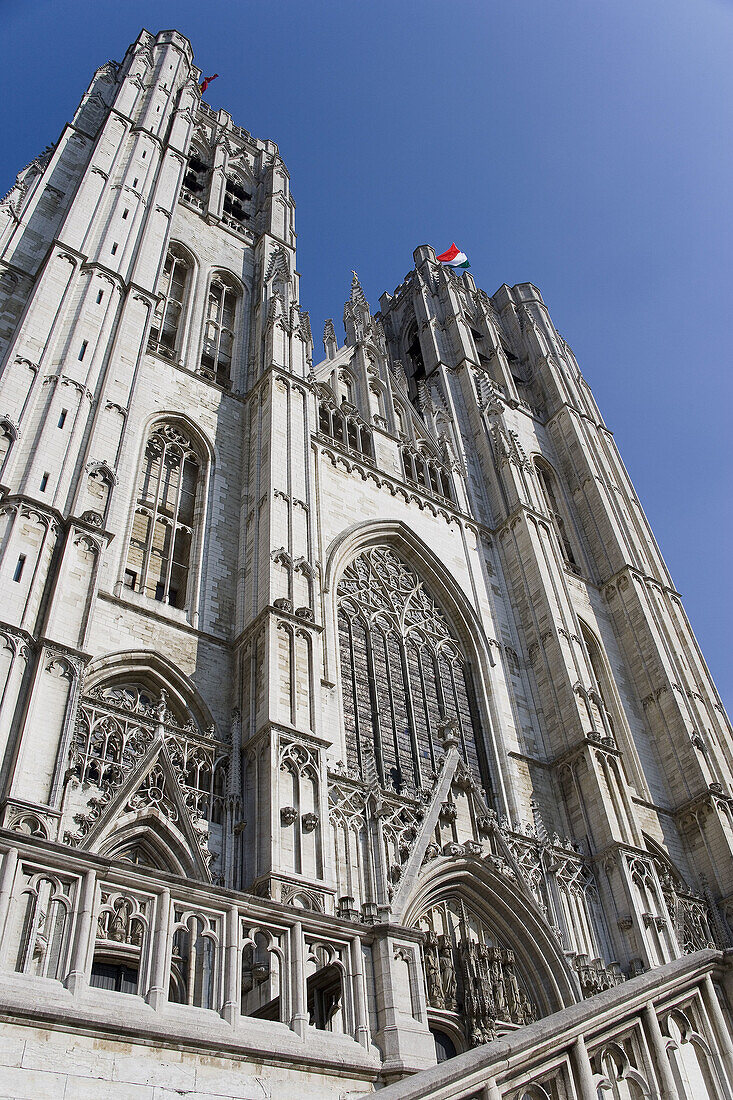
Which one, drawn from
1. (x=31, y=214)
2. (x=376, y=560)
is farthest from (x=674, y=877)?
(x=31, y=214)

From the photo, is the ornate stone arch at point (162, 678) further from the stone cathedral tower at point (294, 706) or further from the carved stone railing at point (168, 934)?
the carved stone railing at point (168, 934)

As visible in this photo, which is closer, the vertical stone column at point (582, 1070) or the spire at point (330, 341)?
the vertical stone column at point (582, 1070)

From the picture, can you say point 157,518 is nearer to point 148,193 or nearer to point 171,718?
point 171,718

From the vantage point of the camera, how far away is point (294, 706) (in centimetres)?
1267

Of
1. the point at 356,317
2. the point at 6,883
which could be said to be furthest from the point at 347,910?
the point at 356,317

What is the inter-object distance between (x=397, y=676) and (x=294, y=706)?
462 centimetres

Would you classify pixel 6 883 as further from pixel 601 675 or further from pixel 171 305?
pixel 601 675

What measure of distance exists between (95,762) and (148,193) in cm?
1441

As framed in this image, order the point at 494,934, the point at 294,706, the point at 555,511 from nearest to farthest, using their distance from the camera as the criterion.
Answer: the point at 294,706
the point at 494,934
the point at 555,511

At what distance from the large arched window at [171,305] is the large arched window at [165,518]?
8.79ft

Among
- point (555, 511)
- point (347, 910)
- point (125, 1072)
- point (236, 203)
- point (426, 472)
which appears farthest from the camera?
point (236, 203)

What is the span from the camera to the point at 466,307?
33.4m

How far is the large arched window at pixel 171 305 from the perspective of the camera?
757 inches

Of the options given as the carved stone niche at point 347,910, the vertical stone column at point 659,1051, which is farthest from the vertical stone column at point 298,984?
the carved stone niche at point 347,910
